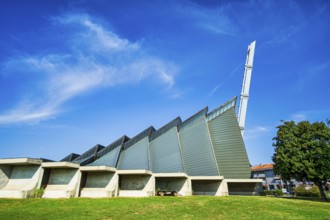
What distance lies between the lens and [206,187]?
36.2 metres

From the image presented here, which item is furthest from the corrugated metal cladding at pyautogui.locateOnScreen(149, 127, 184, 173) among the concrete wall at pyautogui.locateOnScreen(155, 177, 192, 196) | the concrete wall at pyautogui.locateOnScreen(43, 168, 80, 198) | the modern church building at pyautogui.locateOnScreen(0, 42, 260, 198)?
the concrete wall at pyautogui.locateOnScreen(43, 168, 80, 198)

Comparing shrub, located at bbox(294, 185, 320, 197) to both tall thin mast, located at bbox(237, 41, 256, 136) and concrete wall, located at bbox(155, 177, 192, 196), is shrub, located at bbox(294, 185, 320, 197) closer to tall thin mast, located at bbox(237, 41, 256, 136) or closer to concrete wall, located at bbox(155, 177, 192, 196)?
tall thin mast, located at bbox(237, 41, 256, 136)

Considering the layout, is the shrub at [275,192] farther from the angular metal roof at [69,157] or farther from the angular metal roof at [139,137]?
the angular metal roof at [69,157]

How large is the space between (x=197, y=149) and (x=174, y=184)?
28.3ft

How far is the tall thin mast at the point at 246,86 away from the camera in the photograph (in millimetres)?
52969

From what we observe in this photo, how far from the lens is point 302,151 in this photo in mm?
30156

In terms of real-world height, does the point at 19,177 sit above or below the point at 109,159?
below

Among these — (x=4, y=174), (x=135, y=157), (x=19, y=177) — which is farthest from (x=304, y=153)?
(x=4, y=174)

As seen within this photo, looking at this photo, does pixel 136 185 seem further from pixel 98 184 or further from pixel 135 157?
pixel 135 157

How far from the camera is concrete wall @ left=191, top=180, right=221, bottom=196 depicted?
35125 mm

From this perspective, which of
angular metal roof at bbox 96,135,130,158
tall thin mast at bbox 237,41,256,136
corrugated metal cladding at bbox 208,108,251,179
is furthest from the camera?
→ tall thin mast at bbox 237,41,256,136

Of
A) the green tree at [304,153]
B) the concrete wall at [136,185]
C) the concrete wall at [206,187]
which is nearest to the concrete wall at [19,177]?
the concrete wall at [136,185]

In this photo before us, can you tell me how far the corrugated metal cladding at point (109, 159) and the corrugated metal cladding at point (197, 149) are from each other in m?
13.7

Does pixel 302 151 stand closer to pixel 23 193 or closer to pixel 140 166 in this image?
pixel 140 166
